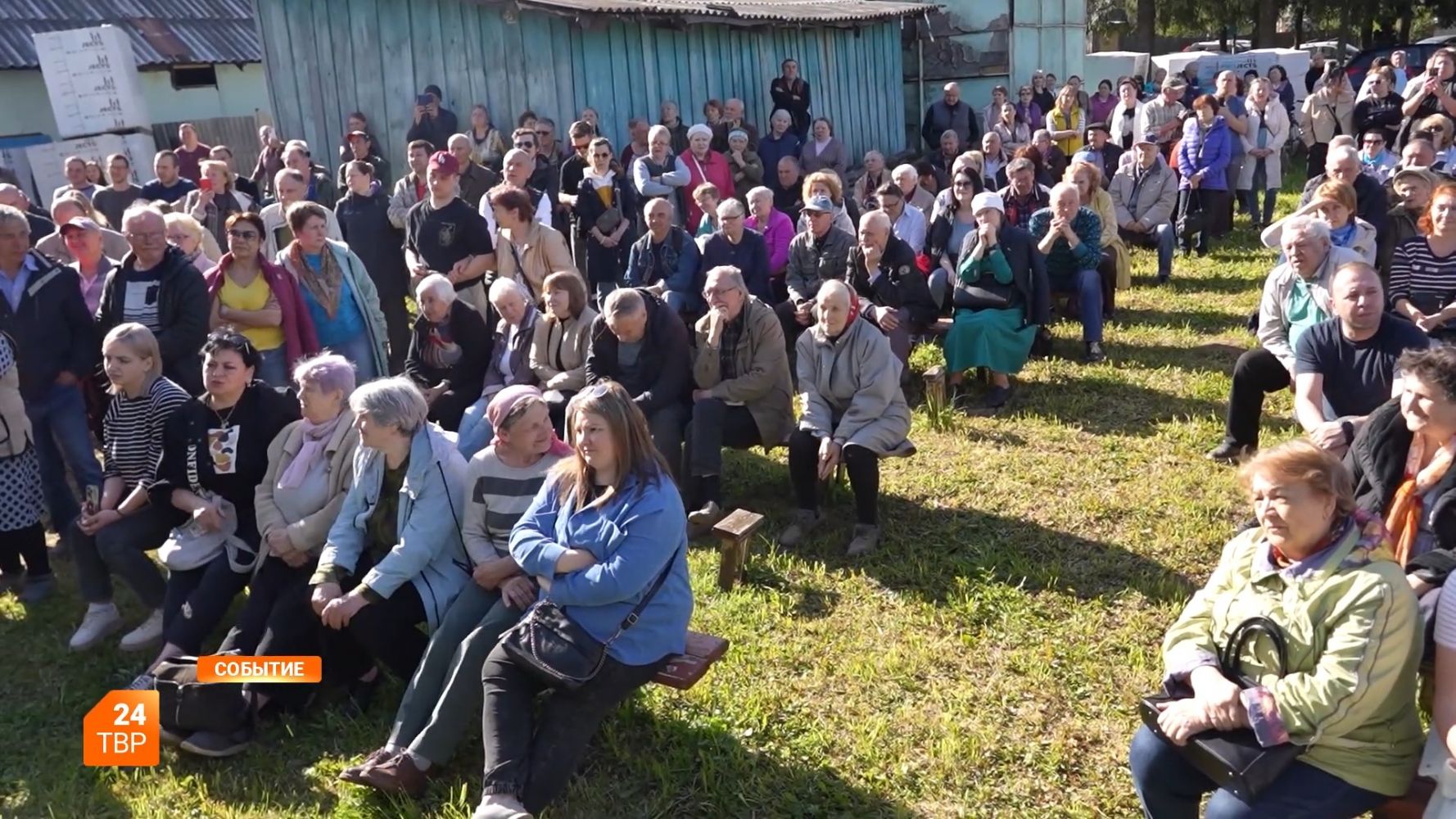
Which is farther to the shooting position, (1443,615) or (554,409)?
(554,409)

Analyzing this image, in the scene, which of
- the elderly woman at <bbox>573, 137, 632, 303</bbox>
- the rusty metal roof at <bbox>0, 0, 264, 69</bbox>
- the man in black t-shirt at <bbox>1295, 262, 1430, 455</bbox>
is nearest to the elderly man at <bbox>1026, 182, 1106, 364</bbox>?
the man in black t-shirt at <bbox>1295, 262, 1430, 455</bbox>

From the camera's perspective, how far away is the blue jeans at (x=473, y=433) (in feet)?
18.6

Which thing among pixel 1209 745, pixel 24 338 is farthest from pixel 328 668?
pixel 1209 745

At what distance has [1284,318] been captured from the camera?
18.9 ft

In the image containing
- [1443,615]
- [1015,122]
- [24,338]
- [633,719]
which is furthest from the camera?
[1015,122]

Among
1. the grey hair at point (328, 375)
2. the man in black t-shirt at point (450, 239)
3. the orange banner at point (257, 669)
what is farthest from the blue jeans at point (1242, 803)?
the man in black t-shirt at point (450, 239)

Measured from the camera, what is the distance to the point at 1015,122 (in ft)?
45.8

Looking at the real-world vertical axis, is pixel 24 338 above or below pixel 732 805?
above

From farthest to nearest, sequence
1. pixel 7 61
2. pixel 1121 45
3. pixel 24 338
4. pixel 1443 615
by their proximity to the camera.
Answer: pixel 1121 45
pixel 7 61
pixel 24 338
pixel 1443 615

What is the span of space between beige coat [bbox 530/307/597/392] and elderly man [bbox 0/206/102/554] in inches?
66.1

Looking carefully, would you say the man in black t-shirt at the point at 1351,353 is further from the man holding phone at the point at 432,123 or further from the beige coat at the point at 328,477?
the man holding phone at the point at 432,123

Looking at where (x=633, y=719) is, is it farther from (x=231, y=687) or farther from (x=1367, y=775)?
(x=1367, y=775)

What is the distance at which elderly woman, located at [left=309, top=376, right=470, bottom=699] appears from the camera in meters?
4.22

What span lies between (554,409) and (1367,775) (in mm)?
4079
